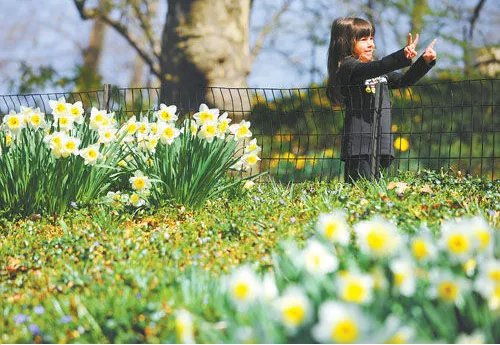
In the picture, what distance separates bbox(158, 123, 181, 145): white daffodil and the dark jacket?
1.49m

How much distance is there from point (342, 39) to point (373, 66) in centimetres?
48

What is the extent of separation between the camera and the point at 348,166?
6148mm

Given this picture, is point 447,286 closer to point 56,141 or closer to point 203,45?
point 56,141

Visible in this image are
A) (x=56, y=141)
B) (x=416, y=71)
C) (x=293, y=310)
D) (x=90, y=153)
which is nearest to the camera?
(x=293, y=310)

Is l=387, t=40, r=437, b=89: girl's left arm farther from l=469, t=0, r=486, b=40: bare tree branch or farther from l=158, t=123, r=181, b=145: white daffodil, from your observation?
l=469, t=0, r=486, b=40: bare tree branch

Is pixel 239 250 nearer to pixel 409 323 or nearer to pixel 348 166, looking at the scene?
pixel 409 323

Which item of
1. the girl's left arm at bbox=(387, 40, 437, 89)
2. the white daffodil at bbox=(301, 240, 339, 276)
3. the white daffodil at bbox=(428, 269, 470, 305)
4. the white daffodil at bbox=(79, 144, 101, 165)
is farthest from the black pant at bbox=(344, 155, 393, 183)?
the white daffodil at bbox=(428, 269, 470, 305)

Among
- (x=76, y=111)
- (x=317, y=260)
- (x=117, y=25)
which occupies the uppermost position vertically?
(x=117, y=25)

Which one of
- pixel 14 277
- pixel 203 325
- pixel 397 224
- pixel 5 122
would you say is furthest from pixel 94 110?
pixel 203 325

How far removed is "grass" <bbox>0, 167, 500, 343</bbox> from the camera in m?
2.75

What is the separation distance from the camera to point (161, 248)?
3.97 metres

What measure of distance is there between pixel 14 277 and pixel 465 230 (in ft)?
→ 7.85

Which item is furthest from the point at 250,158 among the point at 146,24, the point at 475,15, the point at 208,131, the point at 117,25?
the point at 475,15

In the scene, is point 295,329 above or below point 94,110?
below
